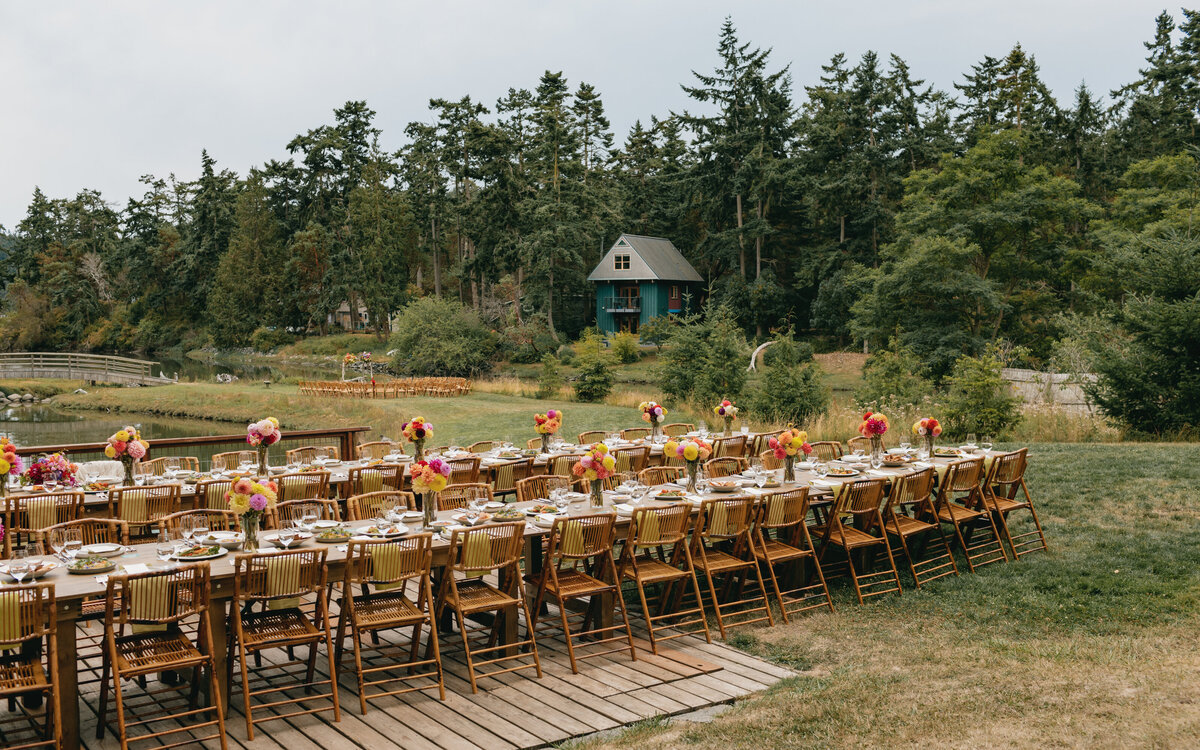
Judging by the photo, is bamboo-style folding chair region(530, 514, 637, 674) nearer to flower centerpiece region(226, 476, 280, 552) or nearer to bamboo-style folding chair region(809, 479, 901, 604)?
flower centerpiece region(226, 476, 280, 552)

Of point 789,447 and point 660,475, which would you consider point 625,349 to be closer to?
point 660,475

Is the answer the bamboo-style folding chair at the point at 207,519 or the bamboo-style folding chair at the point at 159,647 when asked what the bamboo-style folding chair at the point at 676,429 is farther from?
the bamboo-style folding chair at the point at 159,647

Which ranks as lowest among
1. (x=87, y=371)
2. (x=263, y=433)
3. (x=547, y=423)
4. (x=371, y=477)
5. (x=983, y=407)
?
(x=371, y=477)

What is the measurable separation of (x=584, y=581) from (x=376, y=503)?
71.7 inches

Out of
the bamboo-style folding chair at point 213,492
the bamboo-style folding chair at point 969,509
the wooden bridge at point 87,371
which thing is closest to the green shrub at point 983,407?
the bamboo-style folding chair at point 969,509

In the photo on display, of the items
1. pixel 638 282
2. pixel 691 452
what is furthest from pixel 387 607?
pixel 638 282

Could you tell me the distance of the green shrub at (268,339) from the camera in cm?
6253

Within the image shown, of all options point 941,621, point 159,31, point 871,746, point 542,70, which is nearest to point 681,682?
point 871,746

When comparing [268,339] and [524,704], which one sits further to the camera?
[268,339]

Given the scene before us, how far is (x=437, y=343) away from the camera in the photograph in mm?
42000

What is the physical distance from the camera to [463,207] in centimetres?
5434

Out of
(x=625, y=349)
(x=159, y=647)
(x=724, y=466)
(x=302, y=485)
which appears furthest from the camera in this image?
(x=625, y=349)

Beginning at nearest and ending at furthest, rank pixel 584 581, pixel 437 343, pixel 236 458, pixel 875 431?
1. pixel 584 581
2. pixel 875 431
3. pixel 236 458
4. pixel 437 343

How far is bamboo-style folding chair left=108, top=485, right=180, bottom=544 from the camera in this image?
8141 millimetres
